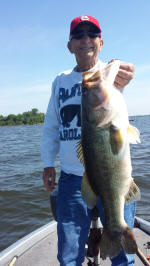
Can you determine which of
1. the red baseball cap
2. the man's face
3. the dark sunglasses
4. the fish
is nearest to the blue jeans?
the fish

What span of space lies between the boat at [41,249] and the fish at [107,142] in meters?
1.76

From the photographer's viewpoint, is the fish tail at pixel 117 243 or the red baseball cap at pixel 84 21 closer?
the fish tail at pixel 117 243

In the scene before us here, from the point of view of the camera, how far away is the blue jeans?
8.36 feet

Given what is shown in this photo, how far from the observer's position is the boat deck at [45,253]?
359 centimetres

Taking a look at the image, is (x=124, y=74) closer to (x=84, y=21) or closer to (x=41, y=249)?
(x=84, y=21)

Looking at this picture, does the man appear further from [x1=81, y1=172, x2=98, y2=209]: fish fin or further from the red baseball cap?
[x1=81, y1=172, x2=98, y2=209]: fish fin

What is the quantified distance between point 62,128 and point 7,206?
6161mm

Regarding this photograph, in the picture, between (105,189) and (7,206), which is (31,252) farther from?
(7,206)

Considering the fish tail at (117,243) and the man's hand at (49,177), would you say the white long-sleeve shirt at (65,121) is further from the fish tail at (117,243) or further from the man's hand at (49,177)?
the fish tail at (117,243)

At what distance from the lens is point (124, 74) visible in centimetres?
200

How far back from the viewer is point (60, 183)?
277 centimetres

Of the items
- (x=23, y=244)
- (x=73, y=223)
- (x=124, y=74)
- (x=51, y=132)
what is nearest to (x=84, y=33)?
(x=124, y=74)

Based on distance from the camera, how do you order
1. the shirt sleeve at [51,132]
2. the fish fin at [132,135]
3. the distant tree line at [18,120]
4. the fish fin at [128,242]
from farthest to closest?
the distant tree line at [18,120], the shirt sleeve at [51,132], the fish fin at [128,242], the fish fin at [132,135]

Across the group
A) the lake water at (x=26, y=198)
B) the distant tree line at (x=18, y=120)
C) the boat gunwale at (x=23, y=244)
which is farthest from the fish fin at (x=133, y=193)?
the distant tree line at (x=18, y=120)
